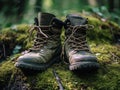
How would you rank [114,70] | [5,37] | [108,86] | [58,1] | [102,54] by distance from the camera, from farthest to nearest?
1. [58,1]
2. [5,37]
3. [102,54]
4. [114,70]
5. [108,86]

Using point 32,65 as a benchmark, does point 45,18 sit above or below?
above

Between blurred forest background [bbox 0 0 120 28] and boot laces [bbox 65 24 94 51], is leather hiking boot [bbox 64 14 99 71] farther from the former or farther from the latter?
blurred forest background [bbox 0 0 120 28]

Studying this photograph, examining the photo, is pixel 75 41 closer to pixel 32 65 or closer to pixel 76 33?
pixel 76 33

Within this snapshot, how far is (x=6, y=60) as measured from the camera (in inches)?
124

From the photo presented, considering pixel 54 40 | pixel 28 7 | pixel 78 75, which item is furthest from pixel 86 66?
pixel 28 7

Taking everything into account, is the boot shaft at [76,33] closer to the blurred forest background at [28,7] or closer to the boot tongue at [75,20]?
the boot tongue at [75,20]

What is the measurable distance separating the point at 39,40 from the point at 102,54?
0.68m

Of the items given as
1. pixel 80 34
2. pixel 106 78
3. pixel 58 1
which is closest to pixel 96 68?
pixel 106 78

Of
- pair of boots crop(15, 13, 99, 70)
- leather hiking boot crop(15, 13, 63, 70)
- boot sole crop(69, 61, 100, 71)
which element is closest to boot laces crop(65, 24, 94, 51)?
pair of boots crop(15, 13, 99, 70)

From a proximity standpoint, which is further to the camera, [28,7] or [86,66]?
[28,7]

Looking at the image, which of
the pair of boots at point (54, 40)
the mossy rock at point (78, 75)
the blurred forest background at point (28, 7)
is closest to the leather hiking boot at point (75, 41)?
the pair of boots at point (54, 40)

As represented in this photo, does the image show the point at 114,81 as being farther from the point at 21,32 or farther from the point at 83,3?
the point at 83,3

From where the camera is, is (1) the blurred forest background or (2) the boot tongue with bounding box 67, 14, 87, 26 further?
(1) the blurred forest background

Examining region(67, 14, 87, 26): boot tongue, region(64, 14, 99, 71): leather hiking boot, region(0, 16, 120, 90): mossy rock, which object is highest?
region(67, 14, 87, 26): boot tongue
